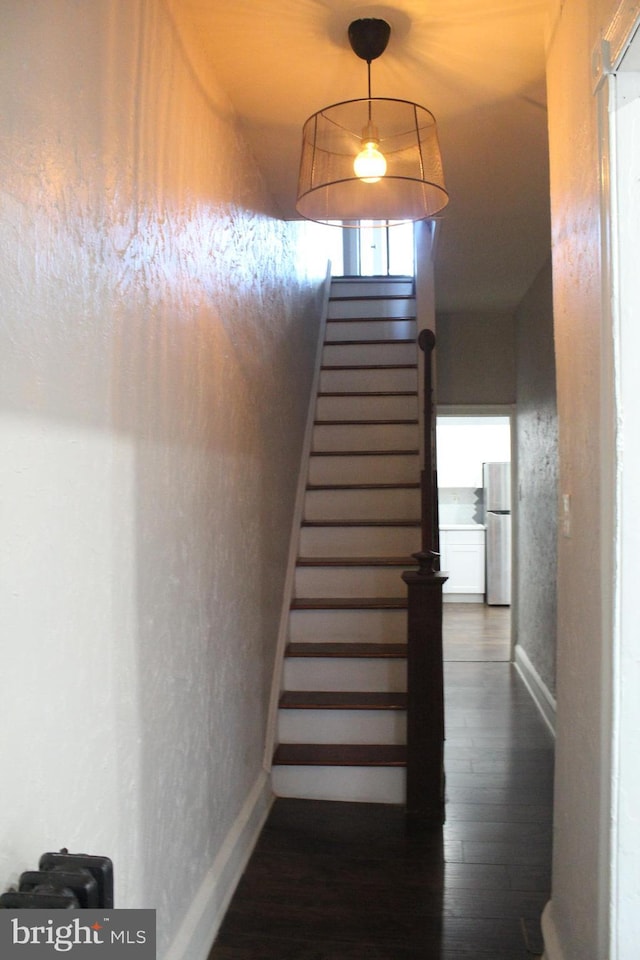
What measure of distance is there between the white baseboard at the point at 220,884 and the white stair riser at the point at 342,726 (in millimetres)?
366

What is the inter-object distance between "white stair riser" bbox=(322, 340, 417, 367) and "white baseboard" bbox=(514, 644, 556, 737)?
2174mm

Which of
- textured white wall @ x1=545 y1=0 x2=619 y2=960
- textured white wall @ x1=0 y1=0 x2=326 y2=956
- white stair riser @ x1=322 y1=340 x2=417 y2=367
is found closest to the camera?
textured white wall @ x1=0 y1=0 x2=326 y2=956

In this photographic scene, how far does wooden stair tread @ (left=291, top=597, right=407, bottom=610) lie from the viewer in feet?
12.5

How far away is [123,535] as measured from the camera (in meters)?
1.60

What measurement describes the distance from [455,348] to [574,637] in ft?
14.1

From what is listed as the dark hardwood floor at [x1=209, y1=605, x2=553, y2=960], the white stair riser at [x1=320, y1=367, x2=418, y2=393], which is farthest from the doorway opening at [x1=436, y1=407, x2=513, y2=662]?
the dark hardwood floor at [x1=209, y1=605, x2=553, y2=960]

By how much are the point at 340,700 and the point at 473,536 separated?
20.1 feet

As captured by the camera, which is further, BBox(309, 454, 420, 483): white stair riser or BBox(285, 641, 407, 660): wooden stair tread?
BBox(309, 454, 420, 483): white stair riser

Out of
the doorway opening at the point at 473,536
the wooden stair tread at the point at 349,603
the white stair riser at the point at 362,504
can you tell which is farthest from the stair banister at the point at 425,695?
the doorway opening at the point at 473,536

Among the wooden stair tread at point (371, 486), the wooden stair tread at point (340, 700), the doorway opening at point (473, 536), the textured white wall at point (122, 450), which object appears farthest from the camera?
the doorway opening at point (473, 536)

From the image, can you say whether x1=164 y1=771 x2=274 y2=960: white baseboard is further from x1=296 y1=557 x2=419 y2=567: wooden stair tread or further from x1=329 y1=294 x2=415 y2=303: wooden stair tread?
x1=329 y1=294 x2=415 y2=303: wooden stair tread

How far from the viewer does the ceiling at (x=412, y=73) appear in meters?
2.12

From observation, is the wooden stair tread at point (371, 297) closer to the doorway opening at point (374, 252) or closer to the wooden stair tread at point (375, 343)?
the wooden stair tread at point (375, 343)

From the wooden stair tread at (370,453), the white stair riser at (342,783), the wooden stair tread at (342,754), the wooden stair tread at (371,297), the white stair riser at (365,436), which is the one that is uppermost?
the wooden stair tread at (371,297)
